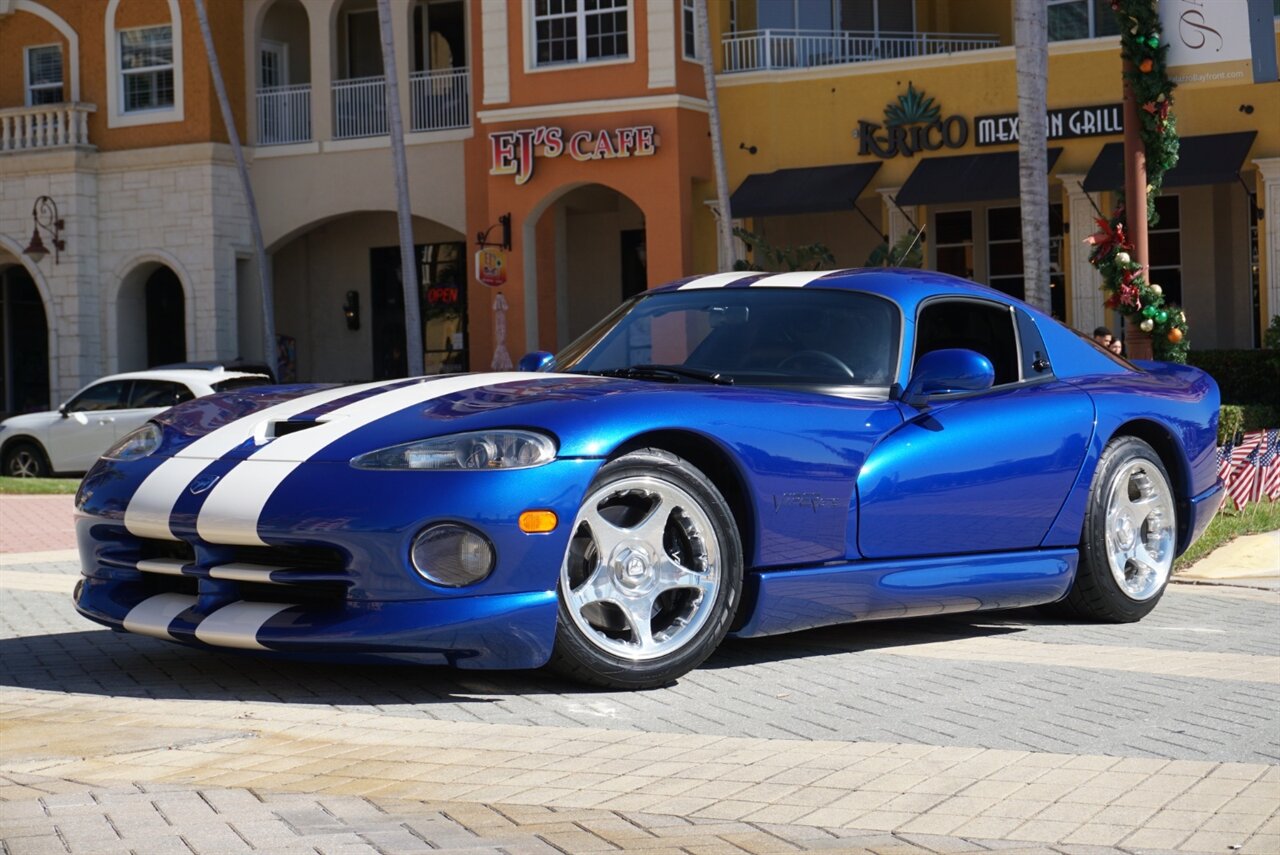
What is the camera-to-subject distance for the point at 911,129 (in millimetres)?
26547

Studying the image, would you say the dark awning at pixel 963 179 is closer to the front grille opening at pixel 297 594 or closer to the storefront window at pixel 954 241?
the storefront window at pixel 954 241

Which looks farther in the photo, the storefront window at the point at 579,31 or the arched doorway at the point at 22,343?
the arched doorway at the point at 22,343

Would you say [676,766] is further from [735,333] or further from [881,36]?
[881,36]

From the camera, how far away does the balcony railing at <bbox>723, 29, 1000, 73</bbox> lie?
1107 inches

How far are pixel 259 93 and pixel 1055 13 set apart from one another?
44.7 feet

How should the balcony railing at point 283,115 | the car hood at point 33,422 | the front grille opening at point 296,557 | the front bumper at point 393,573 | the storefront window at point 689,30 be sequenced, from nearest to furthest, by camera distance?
the front bumper at point 393,573 → the front grille opening at point 296,557 → the car hood at point 33,422 → the storefront window at point 689,30 → the balcony railing at point 283,115

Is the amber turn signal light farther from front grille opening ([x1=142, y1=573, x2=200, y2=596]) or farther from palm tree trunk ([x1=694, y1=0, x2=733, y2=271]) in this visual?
palm tree trunk ([x1=694, y1=0, x2=733, y2=271])

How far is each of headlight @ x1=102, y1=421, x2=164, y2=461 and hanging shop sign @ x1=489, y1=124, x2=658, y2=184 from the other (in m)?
21.1

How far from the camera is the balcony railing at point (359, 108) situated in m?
31.4

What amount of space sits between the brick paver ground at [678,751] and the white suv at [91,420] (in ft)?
50.6

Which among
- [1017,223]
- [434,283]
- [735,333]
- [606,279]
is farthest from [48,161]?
[735,333]

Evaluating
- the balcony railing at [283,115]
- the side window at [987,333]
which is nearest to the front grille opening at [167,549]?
the side window at [987,333]

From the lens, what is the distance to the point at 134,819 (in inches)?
172

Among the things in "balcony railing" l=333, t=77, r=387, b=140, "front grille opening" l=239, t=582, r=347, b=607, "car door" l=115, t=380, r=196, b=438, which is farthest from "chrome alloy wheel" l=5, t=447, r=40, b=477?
"front grille opening" l=239, t=582, r=347, b=607
